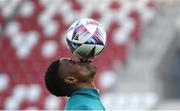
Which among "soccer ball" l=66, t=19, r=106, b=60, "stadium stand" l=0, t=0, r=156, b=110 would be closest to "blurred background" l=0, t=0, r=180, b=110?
"stadium stand" l=0, t=0, r=156, b=110

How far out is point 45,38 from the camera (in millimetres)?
7488

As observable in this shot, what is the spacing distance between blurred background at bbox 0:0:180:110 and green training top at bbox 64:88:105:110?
3.92 meters

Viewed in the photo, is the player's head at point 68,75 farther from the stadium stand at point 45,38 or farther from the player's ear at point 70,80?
the stadium stand at point 45,38

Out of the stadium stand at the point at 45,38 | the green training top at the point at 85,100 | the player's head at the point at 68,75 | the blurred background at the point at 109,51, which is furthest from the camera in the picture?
the stadium stand at the point at 45,38

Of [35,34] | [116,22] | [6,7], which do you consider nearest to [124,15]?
[116,22]

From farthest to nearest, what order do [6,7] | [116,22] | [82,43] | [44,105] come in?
[6,7]
[116,22]
[44,105]
[82,43]

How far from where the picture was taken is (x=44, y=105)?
6641 millimetres

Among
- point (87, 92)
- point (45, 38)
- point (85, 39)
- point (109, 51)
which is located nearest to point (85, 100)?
point (87, 92)

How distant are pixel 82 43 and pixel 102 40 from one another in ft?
0.30

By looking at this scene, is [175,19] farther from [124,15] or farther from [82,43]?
[82,43]

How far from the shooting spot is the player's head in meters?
2.26

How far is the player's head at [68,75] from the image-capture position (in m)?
2.26

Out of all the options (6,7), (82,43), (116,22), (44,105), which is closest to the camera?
(82,43)

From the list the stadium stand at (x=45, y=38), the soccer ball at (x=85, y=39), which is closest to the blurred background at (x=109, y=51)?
the stadium stand at (x=45, y=38)
